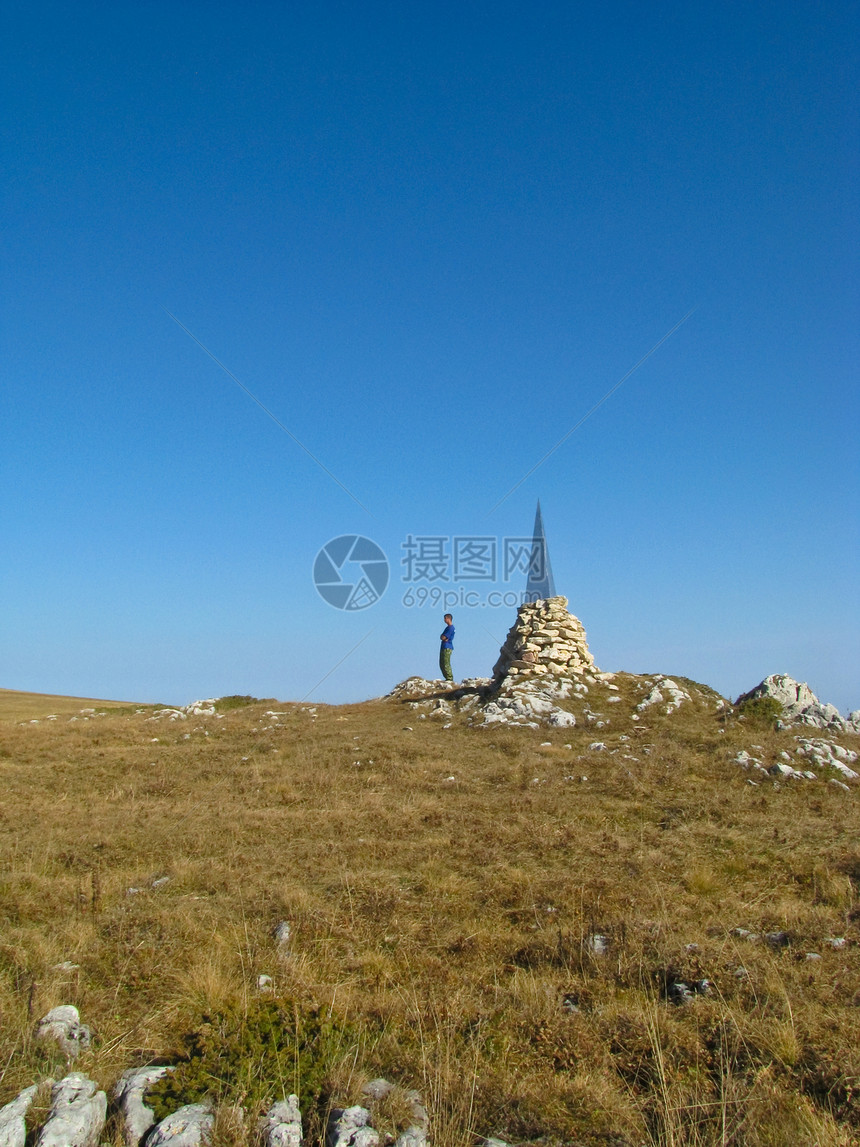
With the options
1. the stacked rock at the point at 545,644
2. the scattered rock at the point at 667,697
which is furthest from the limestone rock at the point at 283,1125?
the stacked rock at the point at 545,644

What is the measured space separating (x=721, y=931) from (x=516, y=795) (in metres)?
5.65

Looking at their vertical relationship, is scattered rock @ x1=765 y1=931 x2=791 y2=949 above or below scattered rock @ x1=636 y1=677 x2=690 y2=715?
below

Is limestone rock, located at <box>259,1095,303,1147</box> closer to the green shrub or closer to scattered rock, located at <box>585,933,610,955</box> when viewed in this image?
the green shrub

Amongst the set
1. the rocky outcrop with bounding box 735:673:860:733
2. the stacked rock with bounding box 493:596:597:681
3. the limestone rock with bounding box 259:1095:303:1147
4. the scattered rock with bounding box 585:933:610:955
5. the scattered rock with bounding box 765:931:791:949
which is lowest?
the limestone rock with bounding box 259:1095:303:1147

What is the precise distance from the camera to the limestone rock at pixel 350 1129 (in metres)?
3.64

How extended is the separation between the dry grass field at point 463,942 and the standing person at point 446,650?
11.7 m

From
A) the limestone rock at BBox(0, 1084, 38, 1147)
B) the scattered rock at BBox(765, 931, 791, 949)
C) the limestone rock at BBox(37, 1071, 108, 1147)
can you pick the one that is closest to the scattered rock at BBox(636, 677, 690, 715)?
the scattered rock at BBox(765, 931, 791, 949)

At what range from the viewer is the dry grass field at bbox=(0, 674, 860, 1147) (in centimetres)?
415

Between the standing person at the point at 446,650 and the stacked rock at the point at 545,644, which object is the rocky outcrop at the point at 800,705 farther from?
the standing person at the point at 446,650

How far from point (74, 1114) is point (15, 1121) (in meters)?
0.28

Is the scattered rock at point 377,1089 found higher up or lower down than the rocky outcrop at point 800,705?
lower down

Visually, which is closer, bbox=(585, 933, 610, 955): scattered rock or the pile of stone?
the pile of stone

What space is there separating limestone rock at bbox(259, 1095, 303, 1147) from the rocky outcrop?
1672 cm

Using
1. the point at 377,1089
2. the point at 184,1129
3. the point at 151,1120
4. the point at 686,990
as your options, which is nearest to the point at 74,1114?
the point at 151,1120
